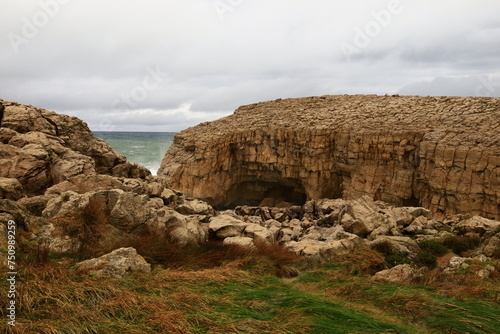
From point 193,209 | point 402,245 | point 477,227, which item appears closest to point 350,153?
point 477,227

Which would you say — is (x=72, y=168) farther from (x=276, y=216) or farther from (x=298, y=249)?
(x=276, y=216)

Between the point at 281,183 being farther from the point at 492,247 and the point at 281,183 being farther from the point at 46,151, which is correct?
the point at 46,151

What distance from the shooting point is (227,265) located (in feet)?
25.7

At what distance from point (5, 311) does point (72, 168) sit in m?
9.77

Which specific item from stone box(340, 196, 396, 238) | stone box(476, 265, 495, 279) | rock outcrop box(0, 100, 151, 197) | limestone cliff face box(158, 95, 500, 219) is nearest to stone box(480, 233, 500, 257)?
stone box(476, 265, 495, 279)

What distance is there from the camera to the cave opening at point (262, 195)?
34.7 meters

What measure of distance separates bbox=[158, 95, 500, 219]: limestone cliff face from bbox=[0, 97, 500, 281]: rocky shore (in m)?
0.10

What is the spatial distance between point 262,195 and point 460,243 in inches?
976

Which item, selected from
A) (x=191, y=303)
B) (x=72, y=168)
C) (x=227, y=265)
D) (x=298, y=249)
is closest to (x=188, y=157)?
(x=72, y=168)

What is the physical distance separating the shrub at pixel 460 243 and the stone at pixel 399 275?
→ 518 cm

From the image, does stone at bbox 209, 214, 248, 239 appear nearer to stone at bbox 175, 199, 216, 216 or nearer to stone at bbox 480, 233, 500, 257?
stone at bbox 175, 199, 216, 216

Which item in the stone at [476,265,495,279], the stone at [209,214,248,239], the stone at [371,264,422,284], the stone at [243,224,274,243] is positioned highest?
the stone at [209,214,248,239]

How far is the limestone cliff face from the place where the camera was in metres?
22.2

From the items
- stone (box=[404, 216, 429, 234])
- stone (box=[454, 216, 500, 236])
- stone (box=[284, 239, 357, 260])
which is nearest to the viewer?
stone (box=[284, 239, 357, 260])
